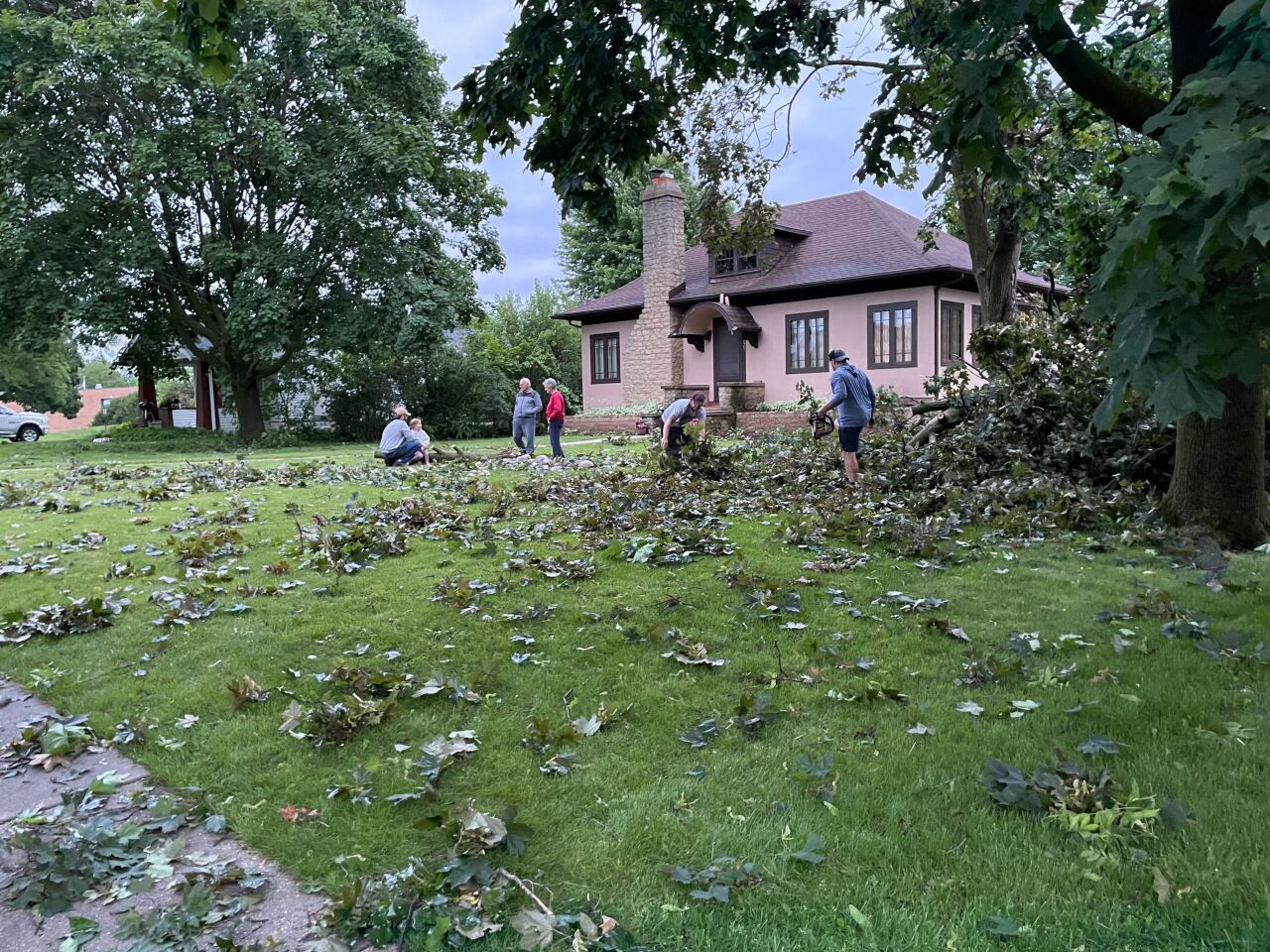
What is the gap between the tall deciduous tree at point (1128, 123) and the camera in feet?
9.73

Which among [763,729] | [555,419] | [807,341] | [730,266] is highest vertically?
[730,266]

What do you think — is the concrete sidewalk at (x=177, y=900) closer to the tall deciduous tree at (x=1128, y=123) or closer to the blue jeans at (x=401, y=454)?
the tall deciduous tree at (x=1128, y=123)

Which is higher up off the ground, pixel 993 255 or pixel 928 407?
pixel 993 255

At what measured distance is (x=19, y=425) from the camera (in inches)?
1529

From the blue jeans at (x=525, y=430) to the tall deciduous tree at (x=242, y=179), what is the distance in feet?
23.8

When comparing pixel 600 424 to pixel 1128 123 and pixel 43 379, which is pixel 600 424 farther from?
pixel 43 379

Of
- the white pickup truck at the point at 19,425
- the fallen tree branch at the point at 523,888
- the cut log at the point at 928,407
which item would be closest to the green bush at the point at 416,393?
the white pickup truck at the point at 19,425

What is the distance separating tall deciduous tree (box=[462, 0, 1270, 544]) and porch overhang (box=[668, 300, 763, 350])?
17.2m

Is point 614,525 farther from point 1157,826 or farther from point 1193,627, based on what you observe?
point 1157,826

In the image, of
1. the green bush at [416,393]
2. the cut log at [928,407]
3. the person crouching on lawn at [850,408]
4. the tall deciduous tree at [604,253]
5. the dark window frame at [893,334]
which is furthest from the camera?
the tall deciduous tree at [604,253]

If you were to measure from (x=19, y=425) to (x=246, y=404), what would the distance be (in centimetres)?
1795

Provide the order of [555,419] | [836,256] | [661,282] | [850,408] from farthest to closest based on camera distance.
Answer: [661,282], [836,256], [555,419], [850,408]

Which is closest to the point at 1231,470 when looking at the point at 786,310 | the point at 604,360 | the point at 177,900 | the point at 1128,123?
the point at 1128,123

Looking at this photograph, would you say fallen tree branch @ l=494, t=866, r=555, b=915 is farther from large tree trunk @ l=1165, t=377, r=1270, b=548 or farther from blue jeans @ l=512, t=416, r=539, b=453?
blue jeans @ l=512, t=416, r=539, b=453
